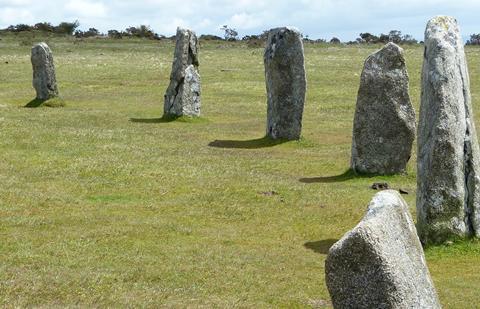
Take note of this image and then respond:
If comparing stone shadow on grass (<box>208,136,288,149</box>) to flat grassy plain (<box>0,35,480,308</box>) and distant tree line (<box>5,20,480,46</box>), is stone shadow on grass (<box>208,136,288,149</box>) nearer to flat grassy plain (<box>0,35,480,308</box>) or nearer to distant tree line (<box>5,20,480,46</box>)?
flat grassy plain (<box>0,35,480,308</box>)

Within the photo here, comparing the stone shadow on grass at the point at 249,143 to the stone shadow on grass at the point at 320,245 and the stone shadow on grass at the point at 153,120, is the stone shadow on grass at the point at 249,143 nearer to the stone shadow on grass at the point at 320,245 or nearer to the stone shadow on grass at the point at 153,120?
the stone shadow on grass at the point at 153,120

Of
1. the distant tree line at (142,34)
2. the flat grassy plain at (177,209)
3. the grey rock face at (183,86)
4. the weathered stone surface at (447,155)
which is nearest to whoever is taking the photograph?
the flat grassy plain at (177,209)

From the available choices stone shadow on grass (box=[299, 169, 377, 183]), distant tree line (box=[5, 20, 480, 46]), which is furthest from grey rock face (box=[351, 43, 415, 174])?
distant tree line (box=[5, 20, 480, 46])

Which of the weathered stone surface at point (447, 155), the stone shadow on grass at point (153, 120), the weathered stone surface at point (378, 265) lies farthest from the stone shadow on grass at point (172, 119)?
the weathered stone surface at point (378, 265)

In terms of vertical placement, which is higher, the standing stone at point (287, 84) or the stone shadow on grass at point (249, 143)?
the standing stone at point (287, 84)

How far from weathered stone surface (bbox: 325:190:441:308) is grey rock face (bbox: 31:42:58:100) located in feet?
119

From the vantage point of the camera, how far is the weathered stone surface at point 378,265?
9.64 metres

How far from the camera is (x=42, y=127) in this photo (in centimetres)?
3475

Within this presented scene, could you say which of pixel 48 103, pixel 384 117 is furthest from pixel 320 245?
pixel 48 103

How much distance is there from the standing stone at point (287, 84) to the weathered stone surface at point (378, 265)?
2286 cm

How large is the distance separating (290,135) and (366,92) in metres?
7.73

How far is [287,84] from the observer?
1299 inches

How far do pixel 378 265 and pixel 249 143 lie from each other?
922 inches

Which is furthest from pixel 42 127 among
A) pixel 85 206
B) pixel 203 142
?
pixel 85 206
